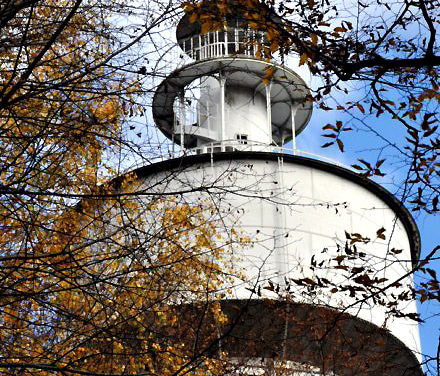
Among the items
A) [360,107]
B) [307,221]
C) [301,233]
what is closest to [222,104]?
[307,221]

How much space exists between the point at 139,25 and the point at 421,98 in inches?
105

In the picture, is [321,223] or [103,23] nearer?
[103,23]

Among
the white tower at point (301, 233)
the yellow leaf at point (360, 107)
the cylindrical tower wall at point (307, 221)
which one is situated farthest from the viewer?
the cylindrical tower wall at point (307, 221)

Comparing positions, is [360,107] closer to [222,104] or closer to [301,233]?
[301,233]

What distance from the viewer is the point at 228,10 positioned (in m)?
7.00

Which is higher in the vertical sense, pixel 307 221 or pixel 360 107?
pixel 307 221

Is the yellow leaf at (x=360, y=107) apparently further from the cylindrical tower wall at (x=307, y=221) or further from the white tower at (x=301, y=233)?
the cylindrical tower wall at (x=307, y=221)

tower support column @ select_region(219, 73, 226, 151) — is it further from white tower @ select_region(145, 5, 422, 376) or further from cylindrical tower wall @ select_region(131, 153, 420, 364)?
cylindrical tower wall @ select_region(131, 153, 420, 364)

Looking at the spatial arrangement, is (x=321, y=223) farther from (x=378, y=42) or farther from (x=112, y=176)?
(x=378, y=42)

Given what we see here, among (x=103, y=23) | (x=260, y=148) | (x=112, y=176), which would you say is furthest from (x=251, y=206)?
(x=103, y=23)

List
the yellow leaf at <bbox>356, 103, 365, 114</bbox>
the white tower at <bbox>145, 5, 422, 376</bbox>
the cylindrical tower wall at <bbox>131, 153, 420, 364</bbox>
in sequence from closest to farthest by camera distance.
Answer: the yellow leaf at <bbox>356, 103, 365, 114</bbox> < the white tower at <bbox>145, 5, 422, 376</bbox> < the cylindrical tower wall at <bbox>131, 153, 420, 364</bbox>

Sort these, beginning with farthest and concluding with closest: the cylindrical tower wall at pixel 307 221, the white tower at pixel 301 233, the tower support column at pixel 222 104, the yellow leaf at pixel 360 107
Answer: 1. the tower support column at pixel 222 104
2. the cylindrical tower wall at pixel 307 221
3. the white tower at pixel 301 233
4. the yellow leaf at pixel 360 107

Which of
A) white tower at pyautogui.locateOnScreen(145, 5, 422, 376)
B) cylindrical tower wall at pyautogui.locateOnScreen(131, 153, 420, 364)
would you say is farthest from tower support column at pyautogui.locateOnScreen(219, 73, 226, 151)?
cylindrical tower wall at pyautogui.locateOnScreen(131, 153, 420, 364)

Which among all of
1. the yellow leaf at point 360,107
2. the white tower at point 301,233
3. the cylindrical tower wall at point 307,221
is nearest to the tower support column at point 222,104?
the white tower at point 301,233
